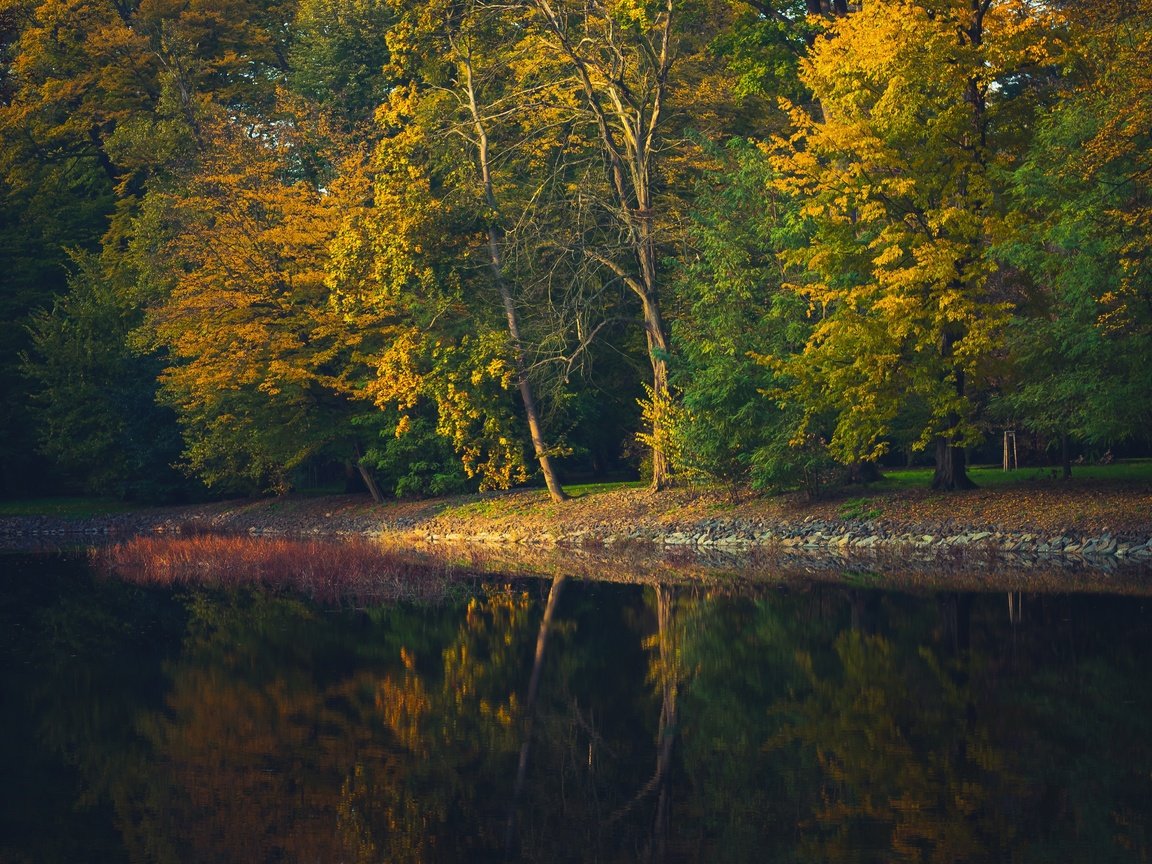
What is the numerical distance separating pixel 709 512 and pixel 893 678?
20.1m

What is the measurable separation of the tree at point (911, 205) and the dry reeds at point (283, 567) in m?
10.1

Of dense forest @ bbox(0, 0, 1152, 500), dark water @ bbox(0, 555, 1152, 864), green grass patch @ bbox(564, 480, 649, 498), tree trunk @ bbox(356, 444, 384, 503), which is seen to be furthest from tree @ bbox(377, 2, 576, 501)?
dark water @ bbox(0, 555, 1152, 864)

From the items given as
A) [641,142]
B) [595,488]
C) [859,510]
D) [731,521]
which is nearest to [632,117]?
[641,142]

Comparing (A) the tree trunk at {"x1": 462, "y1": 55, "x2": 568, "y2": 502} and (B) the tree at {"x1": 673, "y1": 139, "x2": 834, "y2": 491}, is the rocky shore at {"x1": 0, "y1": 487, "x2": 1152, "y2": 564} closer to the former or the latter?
(A) the tree trunk at {"x1": 462, "y1": 55, "x2": 568, "y2": 502}

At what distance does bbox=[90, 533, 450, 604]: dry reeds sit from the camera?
25.0 m

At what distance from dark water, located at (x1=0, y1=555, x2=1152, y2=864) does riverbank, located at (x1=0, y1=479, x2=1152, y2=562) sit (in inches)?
287

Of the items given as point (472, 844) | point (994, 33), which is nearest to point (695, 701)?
point (472, 844)

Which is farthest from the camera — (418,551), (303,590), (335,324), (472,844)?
(335,324)

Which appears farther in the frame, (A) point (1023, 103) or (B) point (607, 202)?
(B) point (607, 202)

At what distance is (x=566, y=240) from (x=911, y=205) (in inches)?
454

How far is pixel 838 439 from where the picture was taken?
97.5 ft

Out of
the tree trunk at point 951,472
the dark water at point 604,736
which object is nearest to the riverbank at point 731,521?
the tree trunk at point 951,472

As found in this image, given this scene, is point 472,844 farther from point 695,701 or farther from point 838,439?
point 838,439

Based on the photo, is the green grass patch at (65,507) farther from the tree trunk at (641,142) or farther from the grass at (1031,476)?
the grass at (1031,476)
